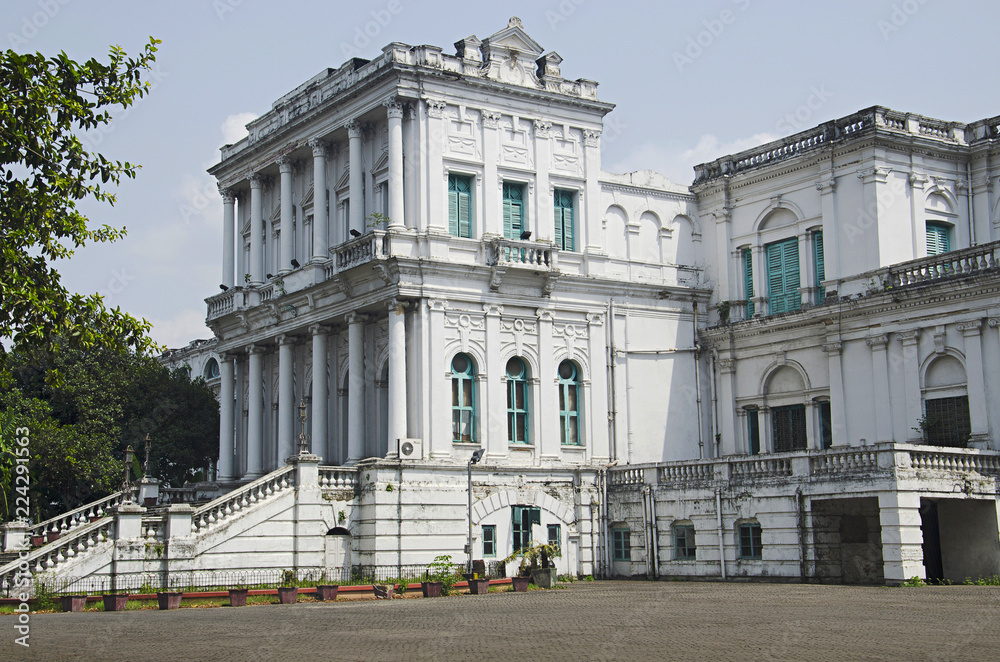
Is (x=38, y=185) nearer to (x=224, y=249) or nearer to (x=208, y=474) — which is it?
(x=224, y=249)

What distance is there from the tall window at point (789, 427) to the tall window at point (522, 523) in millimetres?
9221

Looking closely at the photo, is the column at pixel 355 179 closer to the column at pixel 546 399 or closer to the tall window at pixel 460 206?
the tall window at pixel 460 206

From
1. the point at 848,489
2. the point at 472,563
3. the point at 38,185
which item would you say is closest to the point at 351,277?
the point at 472,563

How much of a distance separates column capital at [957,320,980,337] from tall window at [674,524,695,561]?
9.99 metres

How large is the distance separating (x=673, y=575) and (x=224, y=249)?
23300mm

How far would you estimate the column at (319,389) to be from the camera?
4169 cm

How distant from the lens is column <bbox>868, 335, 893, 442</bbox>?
3759 centimetres

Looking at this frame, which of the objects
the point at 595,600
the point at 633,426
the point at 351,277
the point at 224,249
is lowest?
the point at 595,600

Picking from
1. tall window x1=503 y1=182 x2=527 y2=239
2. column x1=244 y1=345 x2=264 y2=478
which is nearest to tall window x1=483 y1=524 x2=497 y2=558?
tall window x1=503 y1=182 x2=527 y2=239

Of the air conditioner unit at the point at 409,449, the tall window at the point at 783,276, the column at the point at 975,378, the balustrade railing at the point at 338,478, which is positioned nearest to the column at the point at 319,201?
the air conditioner unit at the point at 409,449

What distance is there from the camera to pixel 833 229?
132ft

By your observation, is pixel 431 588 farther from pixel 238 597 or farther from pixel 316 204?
pixel 316 204

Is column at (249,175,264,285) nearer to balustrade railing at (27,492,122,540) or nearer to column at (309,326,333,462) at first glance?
column at (309,326,333,462)

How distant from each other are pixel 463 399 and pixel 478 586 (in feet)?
26.7
